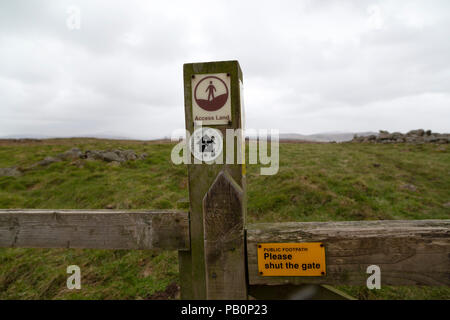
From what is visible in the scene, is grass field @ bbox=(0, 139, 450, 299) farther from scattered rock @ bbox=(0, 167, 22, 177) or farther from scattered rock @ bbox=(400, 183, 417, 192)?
scattered rock @ bbox=(0, 167, 22, 177)

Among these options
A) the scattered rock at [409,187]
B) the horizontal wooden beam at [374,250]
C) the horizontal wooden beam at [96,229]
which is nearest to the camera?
the horizontal wooden beam at [374,250]

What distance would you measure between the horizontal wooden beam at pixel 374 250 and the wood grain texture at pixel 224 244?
10cm

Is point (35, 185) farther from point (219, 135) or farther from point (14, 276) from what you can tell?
point (219, 135)

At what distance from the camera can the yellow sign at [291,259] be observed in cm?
186

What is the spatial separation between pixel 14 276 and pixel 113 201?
349 centimetres

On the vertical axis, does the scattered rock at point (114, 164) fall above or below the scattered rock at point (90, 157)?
below

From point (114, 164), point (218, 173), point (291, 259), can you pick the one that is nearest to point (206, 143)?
point (218, 173)

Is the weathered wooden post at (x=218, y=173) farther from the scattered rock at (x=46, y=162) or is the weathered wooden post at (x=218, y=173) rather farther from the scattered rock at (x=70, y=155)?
the scattered rock at (x=70, y=155)

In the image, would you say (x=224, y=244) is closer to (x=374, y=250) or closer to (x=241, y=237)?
(x=241, y=237)

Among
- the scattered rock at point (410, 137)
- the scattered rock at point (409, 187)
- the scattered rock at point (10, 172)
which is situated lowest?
the scattered rock at point (409, 187)

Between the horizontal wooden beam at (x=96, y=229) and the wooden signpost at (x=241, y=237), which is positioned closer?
the wooden signpost at (x=241, y=237)
